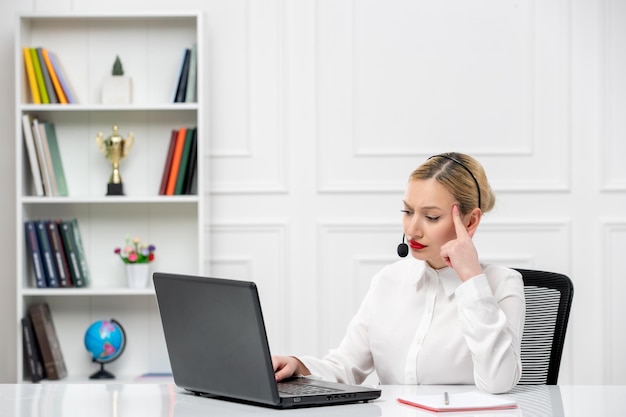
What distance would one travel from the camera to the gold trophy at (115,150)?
12.0 ft

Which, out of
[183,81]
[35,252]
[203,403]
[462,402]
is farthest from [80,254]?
[462,402]

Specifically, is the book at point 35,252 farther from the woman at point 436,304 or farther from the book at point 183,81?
the woman at point 436,304

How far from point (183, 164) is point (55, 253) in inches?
25.5

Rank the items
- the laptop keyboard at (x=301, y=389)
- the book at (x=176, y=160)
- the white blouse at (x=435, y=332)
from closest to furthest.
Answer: the laptop keyboard at (x=301, y=389) < the white blouse at (x=435, y=332) < the book at (x=176, y=160)

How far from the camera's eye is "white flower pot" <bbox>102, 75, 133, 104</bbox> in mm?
3676

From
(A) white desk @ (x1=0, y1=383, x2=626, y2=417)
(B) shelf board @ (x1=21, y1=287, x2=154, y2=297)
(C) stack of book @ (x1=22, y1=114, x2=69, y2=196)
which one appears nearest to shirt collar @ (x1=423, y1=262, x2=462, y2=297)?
(A) white desk @ (x1=0, y1=383, x2=626, y2=417)

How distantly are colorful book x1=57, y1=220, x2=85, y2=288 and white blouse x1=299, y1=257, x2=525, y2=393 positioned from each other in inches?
71.9

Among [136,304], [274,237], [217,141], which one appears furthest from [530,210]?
[136,304]

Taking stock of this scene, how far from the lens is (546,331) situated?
2170 millimetres

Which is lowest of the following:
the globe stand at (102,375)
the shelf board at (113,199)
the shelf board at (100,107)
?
the globe stand at (102,375)

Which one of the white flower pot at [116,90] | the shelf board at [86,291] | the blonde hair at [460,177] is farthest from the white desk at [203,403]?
the white flower pot at [116,90]

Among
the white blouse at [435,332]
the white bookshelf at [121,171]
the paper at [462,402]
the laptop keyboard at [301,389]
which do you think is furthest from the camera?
the white bookshelf at [121,171]

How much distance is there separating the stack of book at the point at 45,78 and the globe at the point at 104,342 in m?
0.96

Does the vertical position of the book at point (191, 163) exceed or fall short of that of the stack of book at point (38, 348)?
it exceeds it
